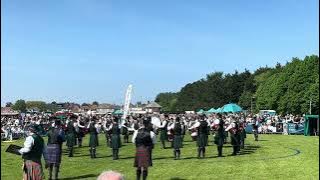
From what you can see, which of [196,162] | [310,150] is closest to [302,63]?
[310,150]

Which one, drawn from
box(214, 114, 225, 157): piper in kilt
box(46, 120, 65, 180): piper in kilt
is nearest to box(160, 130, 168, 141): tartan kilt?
box(214, 114, 225, 157): piper in kilt

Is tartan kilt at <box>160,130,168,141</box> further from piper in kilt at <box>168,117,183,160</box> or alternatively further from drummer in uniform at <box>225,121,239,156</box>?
piper in kilt at <box>168,117,183,160</box>

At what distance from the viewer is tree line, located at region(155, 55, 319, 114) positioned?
254ft

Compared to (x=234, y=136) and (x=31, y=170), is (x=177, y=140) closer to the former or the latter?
(x=234, y=136)

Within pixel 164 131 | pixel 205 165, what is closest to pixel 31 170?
pixel 205 165

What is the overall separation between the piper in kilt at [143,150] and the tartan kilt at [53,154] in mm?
2523

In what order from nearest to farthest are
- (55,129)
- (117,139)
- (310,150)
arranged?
1. (55,129)
2. (117,139)
3. (310,150)

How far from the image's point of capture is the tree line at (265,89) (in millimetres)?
77438

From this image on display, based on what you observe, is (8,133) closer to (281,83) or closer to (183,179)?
(183,179)

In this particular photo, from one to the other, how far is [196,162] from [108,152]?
6.94m

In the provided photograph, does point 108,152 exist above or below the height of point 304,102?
below

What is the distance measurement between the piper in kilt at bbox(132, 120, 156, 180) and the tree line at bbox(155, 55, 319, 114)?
57368 millimetres

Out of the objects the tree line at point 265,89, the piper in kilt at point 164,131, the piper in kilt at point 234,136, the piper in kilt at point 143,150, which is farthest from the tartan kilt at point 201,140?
the tree line at point 265,89

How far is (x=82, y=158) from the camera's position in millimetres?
22703
